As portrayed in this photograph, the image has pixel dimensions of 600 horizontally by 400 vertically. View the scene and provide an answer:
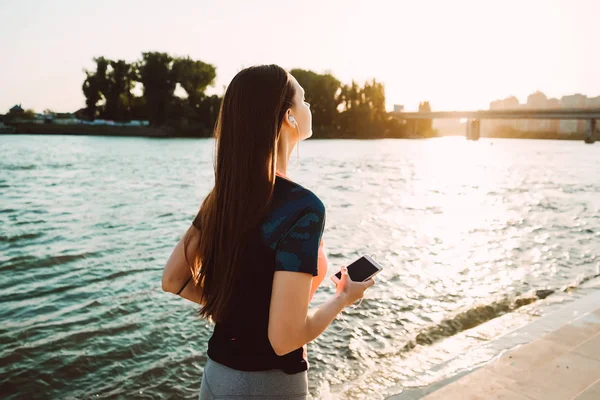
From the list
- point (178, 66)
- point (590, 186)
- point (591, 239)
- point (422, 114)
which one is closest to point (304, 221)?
point (591, 239)

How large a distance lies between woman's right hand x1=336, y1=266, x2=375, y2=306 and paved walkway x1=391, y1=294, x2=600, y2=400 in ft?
8.44

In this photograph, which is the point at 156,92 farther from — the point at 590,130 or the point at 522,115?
the point at 590,130

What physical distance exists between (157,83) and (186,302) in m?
93.4

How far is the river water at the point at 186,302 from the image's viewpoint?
5914 millimetres

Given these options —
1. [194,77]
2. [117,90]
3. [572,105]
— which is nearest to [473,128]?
[194,77]

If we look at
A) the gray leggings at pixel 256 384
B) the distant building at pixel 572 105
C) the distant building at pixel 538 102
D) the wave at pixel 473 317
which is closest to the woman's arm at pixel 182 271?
the gray leggings at pixel 256 384

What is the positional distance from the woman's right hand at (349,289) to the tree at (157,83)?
3814 inches

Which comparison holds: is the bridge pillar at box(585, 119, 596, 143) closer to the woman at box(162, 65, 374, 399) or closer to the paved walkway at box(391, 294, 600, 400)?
the paved walkway at box(391, 294, 600, 400)

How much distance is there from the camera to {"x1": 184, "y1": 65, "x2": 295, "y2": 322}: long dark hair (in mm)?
1577

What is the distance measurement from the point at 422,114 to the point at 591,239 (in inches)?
4307

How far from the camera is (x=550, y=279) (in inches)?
373

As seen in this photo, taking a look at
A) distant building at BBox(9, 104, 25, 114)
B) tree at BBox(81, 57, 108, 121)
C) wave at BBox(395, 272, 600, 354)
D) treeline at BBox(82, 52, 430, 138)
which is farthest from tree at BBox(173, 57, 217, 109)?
wave at BBox(395, 272, 600, 354)

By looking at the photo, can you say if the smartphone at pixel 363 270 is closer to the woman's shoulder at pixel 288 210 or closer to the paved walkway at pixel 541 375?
the woman's shoulder at pixel 288 210

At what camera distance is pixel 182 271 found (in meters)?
1.85
